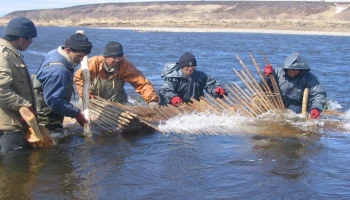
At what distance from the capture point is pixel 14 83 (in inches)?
220

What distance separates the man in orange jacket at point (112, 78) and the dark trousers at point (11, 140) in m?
1.57

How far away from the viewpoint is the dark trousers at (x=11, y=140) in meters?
5.73

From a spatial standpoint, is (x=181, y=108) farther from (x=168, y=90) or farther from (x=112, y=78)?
(x=112, y=78)

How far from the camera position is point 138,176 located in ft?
17.9

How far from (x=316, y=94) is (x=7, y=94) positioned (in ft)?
16.2

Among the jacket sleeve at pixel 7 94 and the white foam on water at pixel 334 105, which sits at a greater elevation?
the jacket sleeve at pixel 7 94

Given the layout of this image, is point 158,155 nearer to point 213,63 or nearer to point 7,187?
point 7,187

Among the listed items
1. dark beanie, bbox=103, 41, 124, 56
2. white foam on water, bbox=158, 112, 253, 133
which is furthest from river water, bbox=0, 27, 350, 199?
dark beanie, bbox=103, 41, 124, 56

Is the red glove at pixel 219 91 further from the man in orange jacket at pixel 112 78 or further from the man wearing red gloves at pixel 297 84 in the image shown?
the man in orange jacket at pixel 112 78

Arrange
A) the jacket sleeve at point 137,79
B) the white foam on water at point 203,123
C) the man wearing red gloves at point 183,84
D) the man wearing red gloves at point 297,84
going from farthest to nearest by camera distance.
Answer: the man wearing red gloves at point 183,84 < the man wearing red gloves at point 297,84 < the jacket sleeve at point 137,79 < the white foam on water at point 203,123

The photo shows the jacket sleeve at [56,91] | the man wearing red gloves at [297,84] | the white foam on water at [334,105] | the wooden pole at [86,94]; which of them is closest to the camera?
the jacket sleeve at [56,91]

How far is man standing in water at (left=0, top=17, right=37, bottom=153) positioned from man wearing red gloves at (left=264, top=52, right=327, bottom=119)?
13.4 feet

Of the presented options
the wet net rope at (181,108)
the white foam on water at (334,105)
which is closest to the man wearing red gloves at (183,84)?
the wet net rope at (181,108)

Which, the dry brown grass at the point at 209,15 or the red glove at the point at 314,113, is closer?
the red glove at the point at 314,113
